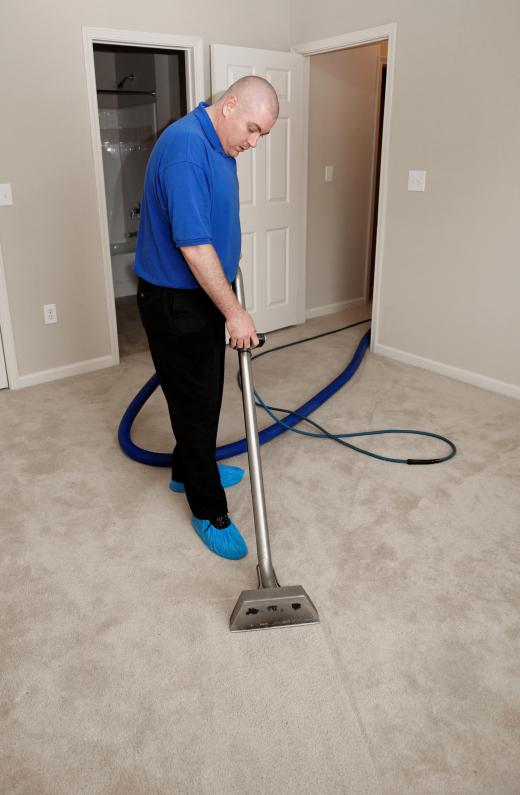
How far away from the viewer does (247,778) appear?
1.34 metres

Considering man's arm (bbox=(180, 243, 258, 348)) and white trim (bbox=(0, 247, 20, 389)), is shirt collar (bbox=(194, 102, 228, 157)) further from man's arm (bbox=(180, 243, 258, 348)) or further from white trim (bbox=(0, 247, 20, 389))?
white trim (bbox=(0, 247, 20, 389))

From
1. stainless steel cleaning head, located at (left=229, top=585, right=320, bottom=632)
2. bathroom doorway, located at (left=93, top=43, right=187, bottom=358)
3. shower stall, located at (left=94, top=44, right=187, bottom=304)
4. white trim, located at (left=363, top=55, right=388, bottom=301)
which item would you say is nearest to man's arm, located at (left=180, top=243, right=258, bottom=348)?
stainless steel cleaning head, located at (left=229, top=585, right=320, bottom=632)

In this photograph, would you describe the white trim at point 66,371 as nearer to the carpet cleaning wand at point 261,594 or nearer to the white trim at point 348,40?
the carpet cleaning wand at point 261,594

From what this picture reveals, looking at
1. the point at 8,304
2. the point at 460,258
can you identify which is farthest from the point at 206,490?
the point at 460,258

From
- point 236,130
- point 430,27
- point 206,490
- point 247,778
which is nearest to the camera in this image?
point 247,778

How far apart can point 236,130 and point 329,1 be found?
110 inches

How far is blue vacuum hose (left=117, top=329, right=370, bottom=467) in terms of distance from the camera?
261 cm

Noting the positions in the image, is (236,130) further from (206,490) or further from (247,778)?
(247,778)

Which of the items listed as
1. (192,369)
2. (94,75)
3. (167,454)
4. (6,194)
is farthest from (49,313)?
(192,369)

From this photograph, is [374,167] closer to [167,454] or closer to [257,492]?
[167,454]

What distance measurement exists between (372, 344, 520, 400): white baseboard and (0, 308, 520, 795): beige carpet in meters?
0.48

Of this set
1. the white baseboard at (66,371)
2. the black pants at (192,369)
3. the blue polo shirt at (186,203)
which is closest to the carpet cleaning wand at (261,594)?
the black pants at (192,369)

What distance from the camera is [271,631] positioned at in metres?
1.76

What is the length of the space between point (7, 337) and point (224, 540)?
6.57ft
